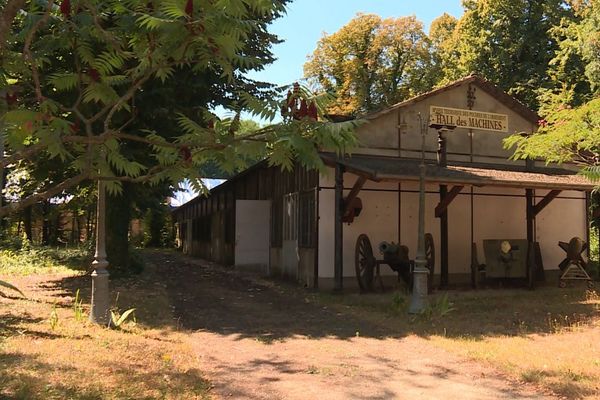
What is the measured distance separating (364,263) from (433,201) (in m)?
3.24

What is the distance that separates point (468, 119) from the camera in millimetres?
16094

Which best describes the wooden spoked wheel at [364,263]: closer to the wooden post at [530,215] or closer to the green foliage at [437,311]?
the green foliage at [437,311]

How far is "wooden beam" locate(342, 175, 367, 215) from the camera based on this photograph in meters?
12.6

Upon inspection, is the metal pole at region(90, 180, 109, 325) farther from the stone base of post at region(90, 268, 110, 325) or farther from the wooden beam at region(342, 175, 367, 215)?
the wooden beam at region(342, 175, 367, 215)

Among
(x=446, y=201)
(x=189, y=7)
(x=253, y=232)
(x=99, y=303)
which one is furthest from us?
(x=253, y=232)

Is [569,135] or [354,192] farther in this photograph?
[354,192]

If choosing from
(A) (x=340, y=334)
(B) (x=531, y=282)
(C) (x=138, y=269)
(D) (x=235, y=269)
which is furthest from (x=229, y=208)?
(A) (x=340, y=334)

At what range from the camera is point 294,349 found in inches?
297

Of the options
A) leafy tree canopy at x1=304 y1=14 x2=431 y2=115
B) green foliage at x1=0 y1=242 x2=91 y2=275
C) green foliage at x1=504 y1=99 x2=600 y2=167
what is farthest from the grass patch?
leafy tree canopy at x1=304 y1=14 x2=431 y2=115

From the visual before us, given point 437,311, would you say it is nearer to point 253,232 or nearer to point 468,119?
point 468,119

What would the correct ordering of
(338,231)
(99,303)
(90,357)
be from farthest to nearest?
(338,231)
(99,303)
(90,357)

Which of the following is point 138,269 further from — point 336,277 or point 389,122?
point 389,122

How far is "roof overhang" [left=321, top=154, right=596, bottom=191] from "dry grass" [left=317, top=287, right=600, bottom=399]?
265cm

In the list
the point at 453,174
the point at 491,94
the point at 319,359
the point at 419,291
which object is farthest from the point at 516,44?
the point at 319,359
